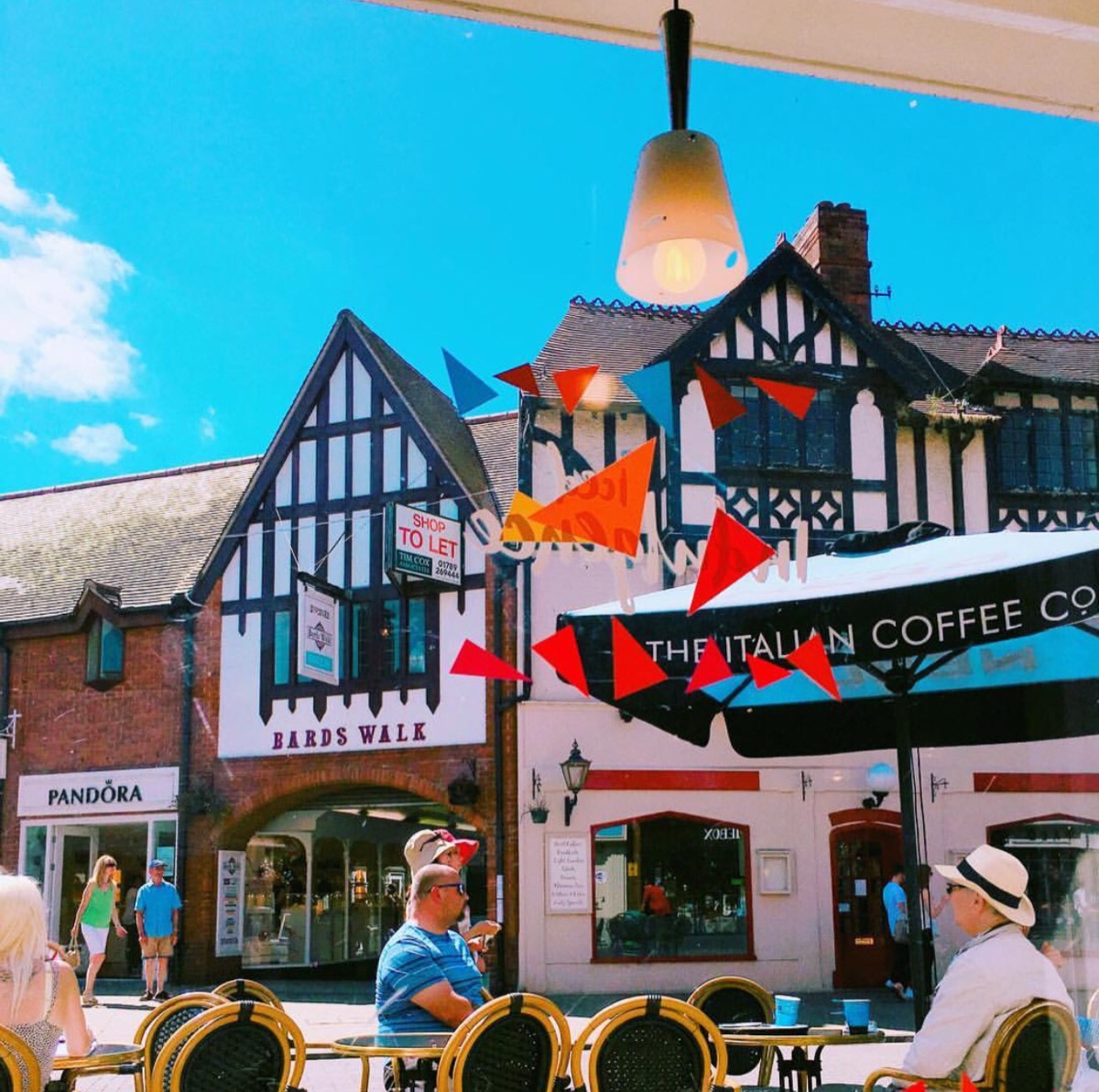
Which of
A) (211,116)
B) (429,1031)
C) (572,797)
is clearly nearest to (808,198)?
(211,116)

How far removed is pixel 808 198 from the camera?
4723 millimetres

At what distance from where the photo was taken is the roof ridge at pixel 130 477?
474 centimetres

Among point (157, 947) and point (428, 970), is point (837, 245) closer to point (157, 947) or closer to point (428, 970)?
point (428, 970)

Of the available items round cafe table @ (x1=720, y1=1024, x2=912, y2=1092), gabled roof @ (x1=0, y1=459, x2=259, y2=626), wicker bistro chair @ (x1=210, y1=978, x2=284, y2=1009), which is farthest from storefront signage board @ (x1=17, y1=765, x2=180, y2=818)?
round cafe table @ (x1=720, y1=1024, x2=912, y2=1092)

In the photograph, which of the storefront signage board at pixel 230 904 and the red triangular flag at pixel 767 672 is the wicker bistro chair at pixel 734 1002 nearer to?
the red triangular flag at pixel 767 672

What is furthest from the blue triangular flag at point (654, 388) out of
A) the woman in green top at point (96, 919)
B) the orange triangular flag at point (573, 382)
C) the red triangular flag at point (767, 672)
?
the woman in green top at point (96, 919)

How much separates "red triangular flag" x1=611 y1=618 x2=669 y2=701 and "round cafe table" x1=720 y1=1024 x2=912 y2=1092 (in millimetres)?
1222

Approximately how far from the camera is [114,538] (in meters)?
5.97

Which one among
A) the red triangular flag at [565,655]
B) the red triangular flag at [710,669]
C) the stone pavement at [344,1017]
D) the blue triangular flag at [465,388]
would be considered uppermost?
the blue triangular flag at [465,388]

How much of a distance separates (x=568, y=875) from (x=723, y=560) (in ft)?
12.5

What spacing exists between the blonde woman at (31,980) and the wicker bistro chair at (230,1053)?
0.27m

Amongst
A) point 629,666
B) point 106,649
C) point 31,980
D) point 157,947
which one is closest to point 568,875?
point 157,947

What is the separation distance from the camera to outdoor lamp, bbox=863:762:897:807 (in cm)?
885

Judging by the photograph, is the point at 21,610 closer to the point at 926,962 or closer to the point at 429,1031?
the point at 429,1031
